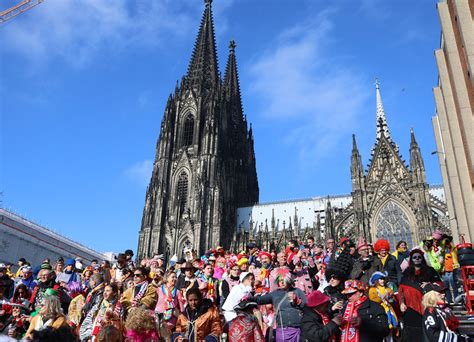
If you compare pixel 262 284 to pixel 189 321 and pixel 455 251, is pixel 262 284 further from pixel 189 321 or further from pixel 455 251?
pixel 455 251

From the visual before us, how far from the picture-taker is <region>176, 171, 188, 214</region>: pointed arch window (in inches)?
1499

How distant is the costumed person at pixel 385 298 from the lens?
4593 mm

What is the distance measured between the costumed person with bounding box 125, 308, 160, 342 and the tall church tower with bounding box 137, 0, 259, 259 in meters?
30.9

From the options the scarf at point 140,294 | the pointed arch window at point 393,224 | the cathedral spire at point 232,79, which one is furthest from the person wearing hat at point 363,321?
the cathedral spire at point 232,79

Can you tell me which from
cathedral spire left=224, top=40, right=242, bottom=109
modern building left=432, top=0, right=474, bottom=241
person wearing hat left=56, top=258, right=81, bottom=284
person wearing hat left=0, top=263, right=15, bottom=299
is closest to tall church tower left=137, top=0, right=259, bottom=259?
cathedral spire left=224, top=40, right=242, bottom=109

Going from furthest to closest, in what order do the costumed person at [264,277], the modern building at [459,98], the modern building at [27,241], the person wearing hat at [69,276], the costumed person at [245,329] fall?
the modern building at [27,241]
the modern building at [459,98]
the person wearing hat at [69,276]
the costumed person at [264,277]
the costumed person at [245,329]

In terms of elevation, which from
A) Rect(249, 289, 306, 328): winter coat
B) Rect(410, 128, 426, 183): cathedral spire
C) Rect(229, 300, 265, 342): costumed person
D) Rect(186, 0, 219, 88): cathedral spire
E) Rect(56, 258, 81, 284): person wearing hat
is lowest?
Rect(229, 300, 265, 342): costumed person

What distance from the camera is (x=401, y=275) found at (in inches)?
251

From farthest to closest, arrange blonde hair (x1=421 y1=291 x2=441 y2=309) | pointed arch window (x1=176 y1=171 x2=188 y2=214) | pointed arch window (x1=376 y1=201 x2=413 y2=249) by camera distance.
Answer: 1. pointed arch window (x1=176 y1=171 x2=188 y2=214)
2. pointed arch window (x1=376 y1=201 x2=413 y2=249)
3. blonde hair (x1=421 y1=291 x2=441 y2=309)

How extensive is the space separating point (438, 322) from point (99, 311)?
4.35 metres

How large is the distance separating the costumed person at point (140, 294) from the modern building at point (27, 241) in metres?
25.5

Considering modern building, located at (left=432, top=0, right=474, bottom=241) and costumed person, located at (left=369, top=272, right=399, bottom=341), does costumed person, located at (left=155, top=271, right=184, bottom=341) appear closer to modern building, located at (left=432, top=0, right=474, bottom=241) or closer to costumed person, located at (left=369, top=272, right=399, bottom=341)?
costumed person, located at (left=369, top=272, right=399, bottom=341)

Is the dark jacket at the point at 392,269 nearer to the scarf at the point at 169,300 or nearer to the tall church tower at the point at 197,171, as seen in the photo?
the scarf at the point at 169,300

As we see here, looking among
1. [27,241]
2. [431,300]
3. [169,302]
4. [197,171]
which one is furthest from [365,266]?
[197,171]
